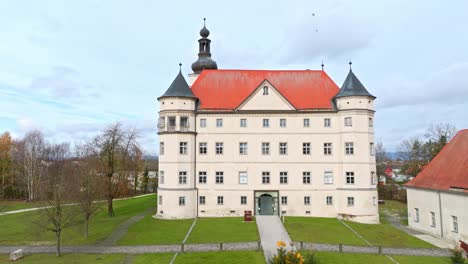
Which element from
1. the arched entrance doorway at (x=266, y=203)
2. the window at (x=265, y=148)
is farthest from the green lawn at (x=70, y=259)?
the window at (x=265, y=148)

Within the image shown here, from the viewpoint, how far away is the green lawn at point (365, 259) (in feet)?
67.5

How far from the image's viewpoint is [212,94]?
36562 mm

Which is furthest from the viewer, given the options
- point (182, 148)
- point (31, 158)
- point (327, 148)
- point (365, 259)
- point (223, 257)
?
point (31, 158)

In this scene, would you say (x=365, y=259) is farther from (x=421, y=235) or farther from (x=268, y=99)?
(x=268, y=99)

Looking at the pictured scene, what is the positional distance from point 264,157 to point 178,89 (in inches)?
417

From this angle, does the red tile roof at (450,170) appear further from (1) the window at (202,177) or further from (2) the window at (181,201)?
(2) the window at (181,201)

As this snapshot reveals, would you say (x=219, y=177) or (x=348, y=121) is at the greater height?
(x=348, y=121)

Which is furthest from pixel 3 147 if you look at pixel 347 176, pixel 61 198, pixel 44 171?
pixel 347 176

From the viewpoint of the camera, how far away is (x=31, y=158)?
204 ft

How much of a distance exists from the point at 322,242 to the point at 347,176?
34.6 feet

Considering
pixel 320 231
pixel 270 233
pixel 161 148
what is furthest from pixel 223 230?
pixel 161 148

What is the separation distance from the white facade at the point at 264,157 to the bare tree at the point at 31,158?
34.9m

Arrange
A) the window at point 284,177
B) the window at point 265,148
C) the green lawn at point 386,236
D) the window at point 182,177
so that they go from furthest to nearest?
the window at point 265,148 < the window at point 284,177 < the window at point 182,177 < the green lawn at point 386,236

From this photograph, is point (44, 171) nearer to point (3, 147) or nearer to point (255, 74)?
point (3, 147)
